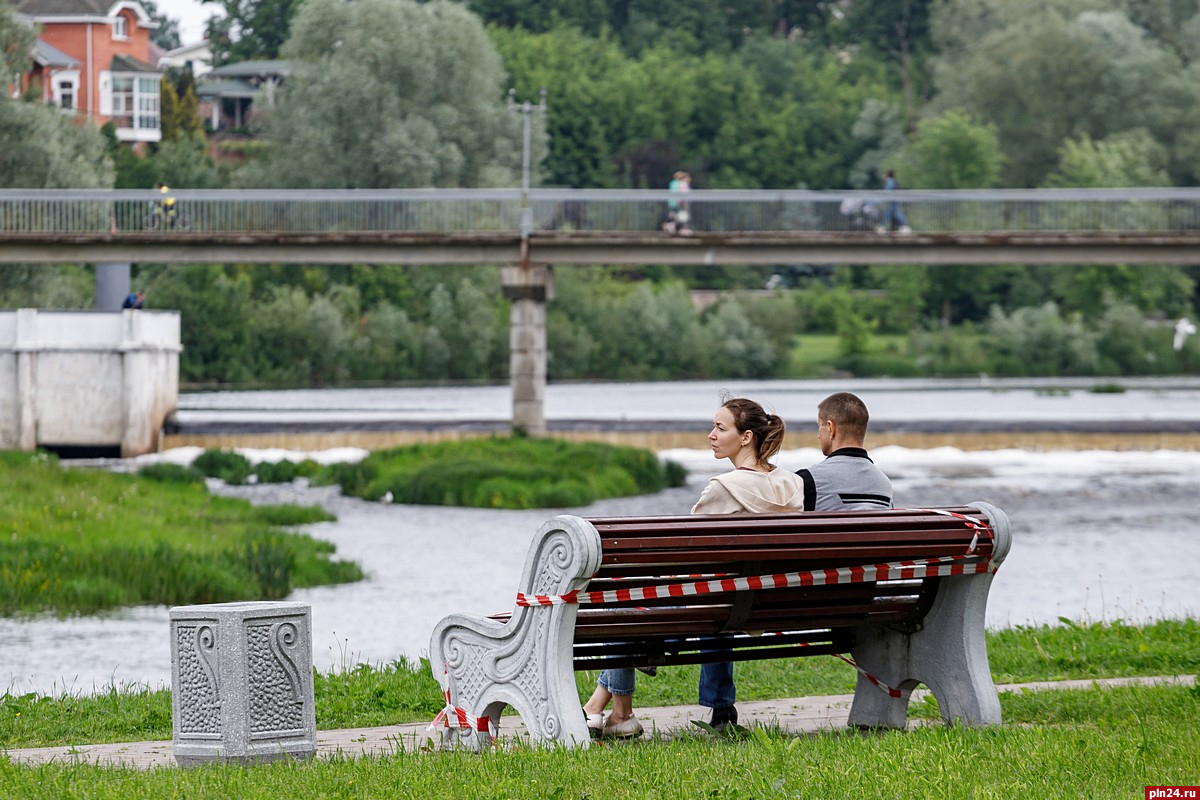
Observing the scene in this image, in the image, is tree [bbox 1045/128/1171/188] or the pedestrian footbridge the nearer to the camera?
the pedestrian footbridge


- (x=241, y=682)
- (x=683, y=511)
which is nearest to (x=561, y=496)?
(x=683, y=511)

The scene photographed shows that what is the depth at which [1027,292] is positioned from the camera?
87250 mm

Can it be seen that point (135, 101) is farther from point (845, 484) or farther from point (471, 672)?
point (471, 672)

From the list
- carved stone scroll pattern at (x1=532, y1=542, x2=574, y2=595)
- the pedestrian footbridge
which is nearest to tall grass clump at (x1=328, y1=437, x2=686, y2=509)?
the pedestrian footbridge

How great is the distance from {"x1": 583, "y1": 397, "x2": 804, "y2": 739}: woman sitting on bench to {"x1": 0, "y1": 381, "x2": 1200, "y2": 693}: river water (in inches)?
180

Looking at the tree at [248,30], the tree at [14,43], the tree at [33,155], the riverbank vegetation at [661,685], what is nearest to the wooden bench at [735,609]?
the riverbank vegetation at [661,685]

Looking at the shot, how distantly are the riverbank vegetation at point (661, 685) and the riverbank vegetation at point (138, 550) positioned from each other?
8.43 meters

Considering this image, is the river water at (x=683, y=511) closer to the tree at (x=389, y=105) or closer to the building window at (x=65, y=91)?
the tree at (x=389, y=105)

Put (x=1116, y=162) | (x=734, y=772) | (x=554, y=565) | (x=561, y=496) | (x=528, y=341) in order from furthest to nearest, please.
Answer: (x=1116, y=162), (x=528, y=341), (x=561, y=496), (x=554, y=565), (x=734, y=772)

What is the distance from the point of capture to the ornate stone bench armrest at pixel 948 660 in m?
8.47

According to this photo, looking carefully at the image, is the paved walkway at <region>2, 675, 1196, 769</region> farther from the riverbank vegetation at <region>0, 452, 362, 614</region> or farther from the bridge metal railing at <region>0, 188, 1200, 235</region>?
the bridge metal railing at <region>0, 188, 1200, 235</region>

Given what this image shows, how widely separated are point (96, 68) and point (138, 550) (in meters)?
71.9

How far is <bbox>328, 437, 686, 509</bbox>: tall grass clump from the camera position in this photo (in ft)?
127

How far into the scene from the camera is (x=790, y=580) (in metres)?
7.88
